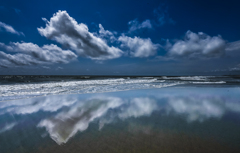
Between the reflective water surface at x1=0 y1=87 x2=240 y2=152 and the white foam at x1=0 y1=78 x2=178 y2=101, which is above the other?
the white foam at x1=0 y1=78 x2=178 y2=101

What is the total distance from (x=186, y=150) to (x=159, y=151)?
65 centimetres

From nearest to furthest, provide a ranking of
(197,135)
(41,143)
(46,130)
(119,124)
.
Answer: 1. (41,143)
2. (197,135)
3. (46,130)
4. (119,124)

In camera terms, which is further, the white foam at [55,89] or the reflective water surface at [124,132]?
the white foam at [55,89]

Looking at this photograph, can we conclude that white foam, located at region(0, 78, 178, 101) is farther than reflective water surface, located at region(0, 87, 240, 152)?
Yes

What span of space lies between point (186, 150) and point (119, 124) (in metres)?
2.21

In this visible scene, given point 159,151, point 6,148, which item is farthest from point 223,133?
point 6,148

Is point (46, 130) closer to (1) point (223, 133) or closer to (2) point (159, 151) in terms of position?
(2) point (159, 151)

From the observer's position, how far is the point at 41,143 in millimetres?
3348

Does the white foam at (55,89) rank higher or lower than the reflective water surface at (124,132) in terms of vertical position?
higher

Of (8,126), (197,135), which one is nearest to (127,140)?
(197,135)

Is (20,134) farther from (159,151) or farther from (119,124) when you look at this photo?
(159,151)

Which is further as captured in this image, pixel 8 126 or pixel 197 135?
pixel 8 126

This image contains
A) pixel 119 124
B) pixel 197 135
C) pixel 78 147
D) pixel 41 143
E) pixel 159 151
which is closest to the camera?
pixel 159 151

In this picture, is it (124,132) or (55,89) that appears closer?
(124,132)
